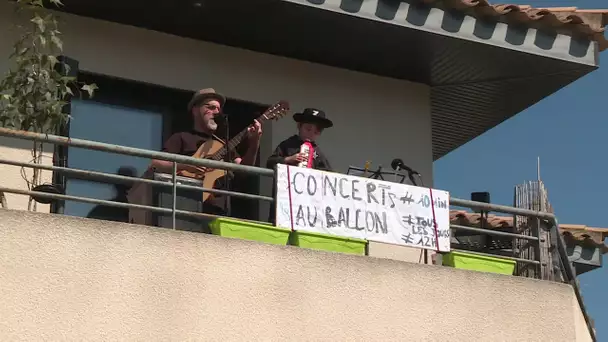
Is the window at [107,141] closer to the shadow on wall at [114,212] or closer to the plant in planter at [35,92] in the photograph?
the shadow on wall at [114,212]

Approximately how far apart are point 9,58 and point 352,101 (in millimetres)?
3853

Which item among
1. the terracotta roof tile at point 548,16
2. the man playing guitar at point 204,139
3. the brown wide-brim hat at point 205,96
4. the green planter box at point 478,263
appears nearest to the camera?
the green planter box at point 478,263

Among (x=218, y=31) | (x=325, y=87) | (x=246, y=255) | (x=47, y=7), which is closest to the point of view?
(x=246, y=255)

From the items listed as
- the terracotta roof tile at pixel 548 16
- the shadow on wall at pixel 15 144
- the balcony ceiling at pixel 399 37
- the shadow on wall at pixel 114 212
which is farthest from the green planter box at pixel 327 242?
the terracotta roof tile at pixel 548 16

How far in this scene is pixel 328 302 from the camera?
8.60 meters

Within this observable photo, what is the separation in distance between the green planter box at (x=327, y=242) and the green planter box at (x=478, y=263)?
0.86m

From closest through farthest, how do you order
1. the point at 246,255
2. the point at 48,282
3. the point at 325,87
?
the point at 48,282, the point at 246,255, the point at 325,87

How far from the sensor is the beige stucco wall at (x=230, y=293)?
303 inches

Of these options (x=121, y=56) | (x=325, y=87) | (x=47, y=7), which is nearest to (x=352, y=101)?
(x=325, y=87)

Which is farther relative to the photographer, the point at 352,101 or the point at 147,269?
the point at 352,101

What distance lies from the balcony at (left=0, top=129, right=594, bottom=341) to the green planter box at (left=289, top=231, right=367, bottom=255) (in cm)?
15

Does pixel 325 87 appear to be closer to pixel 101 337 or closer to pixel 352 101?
pixel 352 101

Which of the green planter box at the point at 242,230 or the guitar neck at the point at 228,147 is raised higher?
the guitar neck at the point at 228,147

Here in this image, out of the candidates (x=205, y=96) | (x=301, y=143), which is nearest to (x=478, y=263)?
(x=301, y=143)
